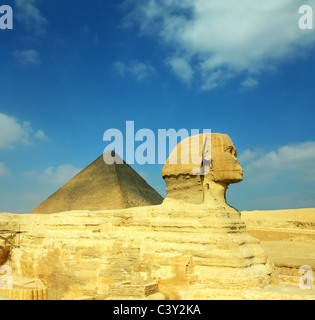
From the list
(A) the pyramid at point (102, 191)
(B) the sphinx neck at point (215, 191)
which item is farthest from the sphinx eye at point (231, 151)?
(A) the pyramid at point (102, 191)

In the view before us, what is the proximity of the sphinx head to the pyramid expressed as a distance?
17.3ft

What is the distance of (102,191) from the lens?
637 inches

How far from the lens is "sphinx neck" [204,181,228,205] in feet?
31.0

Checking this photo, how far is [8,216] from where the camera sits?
14664 mm

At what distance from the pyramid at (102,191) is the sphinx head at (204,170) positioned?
529cm

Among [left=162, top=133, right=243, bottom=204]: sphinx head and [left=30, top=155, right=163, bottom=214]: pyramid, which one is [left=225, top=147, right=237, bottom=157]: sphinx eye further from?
[left=30, top=155, right=163, bottom=214]: pyramid

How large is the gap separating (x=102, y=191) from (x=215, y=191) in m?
7.86

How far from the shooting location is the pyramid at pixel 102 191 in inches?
612

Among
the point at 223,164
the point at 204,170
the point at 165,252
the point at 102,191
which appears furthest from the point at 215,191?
the point at 102,191

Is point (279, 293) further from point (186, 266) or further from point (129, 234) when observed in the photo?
point (129, 234)

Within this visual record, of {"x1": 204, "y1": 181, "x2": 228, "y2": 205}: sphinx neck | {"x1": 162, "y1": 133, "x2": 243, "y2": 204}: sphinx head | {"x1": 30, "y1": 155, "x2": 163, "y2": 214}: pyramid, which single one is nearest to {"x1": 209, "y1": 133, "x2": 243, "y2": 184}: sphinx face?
{"x1": 162, "y1": 133, "x2": 243, "y2": 204}: sphinx head

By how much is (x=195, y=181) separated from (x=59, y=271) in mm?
5415
